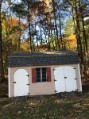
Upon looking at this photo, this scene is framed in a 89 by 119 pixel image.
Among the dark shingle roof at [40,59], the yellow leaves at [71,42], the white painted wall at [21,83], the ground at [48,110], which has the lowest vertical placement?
the ground at [48,110]

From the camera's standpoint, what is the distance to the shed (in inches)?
706

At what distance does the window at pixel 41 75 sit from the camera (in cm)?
1841

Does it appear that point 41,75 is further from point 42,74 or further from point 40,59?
point 40,59

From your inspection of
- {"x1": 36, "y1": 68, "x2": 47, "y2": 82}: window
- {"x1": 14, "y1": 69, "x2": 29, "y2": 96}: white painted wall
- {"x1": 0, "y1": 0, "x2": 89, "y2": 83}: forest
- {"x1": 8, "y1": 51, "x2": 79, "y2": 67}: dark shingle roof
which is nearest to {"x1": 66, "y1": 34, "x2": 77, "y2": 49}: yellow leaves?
{"x1": 0, "y1": 0, "x2": 89, "y2": 83}: forest

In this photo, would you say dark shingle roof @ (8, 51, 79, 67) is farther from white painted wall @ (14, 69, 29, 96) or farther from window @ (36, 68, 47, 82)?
white painted wall @ (14, 69, 29, 96)

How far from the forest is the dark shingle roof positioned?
6130 mm

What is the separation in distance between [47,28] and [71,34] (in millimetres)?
6266

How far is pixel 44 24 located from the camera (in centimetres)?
3300

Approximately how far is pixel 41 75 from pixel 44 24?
15771mm

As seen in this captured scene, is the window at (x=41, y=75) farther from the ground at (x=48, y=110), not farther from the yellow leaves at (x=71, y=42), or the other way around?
the yellow leaves at (x=71, y=42)

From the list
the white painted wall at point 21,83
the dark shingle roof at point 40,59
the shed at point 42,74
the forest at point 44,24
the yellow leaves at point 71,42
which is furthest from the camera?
the yellow leaves at point 71,42

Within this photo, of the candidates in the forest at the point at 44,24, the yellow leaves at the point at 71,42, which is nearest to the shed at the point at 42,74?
the forest at the point at 44,24

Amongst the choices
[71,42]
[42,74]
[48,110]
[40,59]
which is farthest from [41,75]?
[71,42]

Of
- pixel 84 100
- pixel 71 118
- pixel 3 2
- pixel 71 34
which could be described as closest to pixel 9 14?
pixel 3 2
